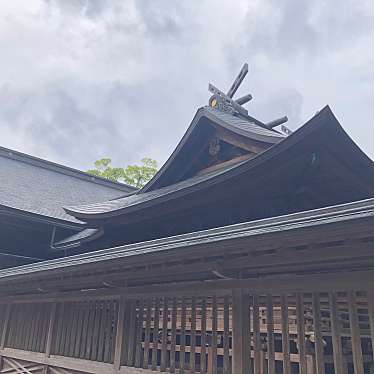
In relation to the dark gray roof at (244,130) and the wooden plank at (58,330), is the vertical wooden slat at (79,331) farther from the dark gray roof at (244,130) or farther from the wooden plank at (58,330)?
the dark gray roof at (244,130)

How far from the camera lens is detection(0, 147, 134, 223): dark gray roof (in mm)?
9484

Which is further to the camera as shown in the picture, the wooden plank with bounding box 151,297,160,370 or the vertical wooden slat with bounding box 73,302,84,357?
the vertical wooden slat with bounding box 73,302,84,357

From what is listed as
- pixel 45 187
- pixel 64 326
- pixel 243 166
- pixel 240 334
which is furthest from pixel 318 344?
pixel 45 187

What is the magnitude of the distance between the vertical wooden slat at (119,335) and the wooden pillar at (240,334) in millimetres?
1574

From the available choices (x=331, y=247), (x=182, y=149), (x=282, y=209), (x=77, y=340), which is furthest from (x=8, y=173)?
(x=331, y=247)

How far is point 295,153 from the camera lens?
184 inches

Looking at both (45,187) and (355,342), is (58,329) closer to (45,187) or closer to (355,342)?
(355,342)

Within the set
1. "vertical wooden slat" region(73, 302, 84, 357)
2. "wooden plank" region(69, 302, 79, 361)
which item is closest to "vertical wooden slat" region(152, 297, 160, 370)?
"vertical wooden slat" region(73, 302, 84, 357)

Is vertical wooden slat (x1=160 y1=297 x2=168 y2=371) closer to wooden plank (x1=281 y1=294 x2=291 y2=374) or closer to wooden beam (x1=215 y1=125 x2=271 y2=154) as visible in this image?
wooden plank (x1=281 y1=294 x2=291 y2=374)

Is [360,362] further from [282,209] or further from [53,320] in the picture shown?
[53,320]

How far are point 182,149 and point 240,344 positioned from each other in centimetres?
415

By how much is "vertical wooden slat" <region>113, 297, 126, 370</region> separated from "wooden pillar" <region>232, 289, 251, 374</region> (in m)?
1.57

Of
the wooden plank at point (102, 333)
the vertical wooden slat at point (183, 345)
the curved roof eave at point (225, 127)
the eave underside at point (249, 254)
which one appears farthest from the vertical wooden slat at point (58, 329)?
the curved roof eave at point (225, 127)

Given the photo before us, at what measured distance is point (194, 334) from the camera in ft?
12.3
